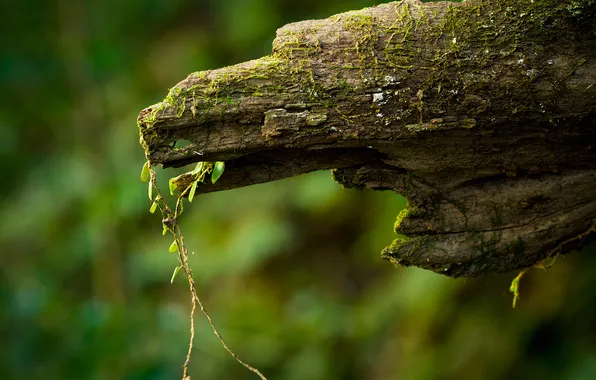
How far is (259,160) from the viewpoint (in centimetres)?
186

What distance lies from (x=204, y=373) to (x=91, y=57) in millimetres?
2733

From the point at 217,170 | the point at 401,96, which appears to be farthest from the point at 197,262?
the point at 401,96

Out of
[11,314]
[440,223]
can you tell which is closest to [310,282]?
[11,314]

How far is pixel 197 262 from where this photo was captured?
17.0 ft

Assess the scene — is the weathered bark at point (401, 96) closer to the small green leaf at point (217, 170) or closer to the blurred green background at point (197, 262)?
the small green leaf at point (217, 170)

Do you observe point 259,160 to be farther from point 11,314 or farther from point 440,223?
point 11,314

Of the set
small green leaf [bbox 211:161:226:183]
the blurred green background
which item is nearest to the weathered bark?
small green leaf [bbox 211:161:226:183]

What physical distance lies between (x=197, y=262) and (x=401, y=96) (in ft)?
12.3

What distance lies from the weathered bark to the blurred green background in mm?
1887

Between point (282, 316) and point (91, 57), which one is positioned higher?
point (91, 57)

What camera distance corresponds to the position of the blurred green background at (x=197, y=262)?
12.1ft

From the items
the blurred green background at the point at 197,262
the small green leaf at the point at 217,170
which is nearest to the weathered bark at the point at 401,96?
the small green leaf at the point at 217,170

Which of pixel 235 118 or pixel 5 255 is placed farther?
pixel 5 255

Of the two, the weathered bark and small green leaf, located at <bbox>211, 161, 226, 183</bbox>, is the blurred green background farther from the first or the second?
small green leaf, located at <bbox>211, 161, 226, 183</bbox>
